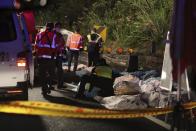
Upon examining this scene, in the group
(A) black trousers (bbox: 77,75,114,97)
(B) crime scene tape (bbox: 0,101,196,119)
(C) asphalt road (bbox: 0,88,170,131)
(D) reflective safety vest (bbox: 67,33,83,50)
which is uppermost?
(B) crime scene tape (bbox: 0,101,196,119)

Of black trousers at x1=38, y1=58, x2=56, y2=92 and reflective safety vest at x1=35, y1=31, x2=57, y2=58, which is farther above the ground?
reflective safety vest at x1=35, y1=31, x2=57, y2=58

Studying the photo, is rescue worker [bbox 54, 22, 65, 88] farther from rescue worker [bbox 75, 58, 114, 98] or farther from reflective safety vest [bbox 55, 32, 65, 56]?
rescue worker [bbox 75, 58, 114, 98]

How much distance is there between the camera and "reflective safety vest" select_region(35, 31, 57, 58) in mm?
14858

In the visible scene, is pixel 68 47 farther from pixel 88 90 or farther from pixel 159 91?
pixel 159 91

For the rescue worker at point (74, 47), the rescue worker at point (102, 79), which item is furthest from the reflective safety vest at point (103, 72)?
the rescue worker at point (74, 47)

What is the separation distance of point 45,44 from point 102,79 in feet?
6.57

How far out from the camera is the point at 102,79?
44.6 ft

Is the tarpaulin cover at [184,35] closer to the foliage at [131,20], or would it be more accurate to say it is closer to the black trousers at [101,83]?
the black trousers at [101,83]

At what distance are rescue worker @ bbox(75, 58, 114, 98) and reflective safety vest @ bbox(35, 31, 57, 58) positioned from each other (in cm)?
144

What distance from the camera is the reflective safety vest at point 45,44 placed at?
14858 mm

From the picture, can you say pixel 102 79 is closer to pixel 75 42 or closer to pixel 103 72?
pixel 103 72

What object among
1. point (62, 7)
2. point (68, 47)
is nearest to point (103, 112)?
point (68, 47)

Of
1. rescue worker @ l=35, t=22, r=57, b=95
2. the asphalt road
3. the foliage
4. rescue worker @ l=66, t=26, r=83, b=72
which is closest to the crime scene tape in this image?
the asphalt road

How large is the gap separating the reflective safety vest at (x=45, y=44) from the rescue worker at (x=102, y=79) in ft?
4.72
